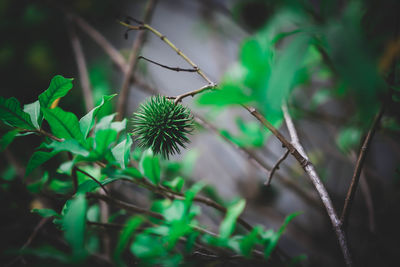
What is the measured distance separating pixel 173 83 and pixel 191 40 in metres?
0.51

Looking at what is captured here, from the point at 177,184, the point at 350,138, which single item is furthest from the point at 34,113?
the point at 350,138

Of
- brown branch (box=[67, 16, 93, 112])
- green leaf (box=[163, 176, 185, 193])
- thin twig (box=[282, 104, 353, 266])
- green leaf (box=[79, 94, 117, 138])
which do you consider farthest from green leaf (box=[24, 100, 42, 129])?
thin twig (box=[282, 104, 353, 266])

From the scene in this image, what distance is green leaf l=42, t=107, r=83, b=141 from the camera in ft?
1.74

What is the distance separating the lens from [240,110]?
2225mm

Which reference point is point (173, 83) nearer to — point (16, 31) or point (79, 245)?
point (16, 31)

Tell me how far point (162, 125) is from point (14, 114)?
0.37 m

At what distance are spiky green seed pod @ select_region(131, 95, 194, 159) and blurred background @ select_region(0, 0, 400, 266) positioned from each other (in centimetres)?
20

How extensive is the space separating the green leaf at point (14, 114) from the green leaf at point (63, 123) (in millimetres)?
87

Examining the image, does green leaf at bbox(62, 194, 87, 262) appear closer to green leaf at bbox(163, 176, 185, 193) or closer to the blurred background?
green leaf at bbox(163, 176, 185, 193)

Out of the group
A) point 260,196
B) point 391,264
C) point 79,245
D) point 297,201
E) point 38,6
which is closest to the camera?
point 79,245

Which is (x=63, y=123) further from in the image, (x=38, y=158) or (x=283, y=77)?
(x=283, y=77)

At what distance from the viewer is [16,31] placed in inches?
66.0

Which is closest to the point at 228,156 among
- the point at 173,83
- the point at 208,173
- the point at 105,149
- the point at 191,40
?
the point at 208,173

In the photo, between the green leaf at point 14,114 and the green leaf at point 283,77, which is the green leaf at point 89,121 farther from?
the green leaf at point 283,77
